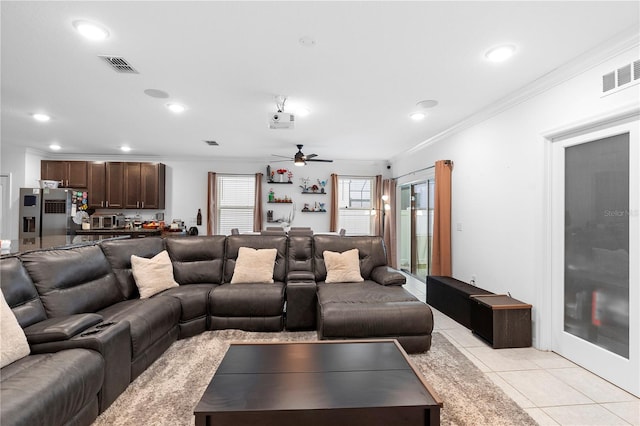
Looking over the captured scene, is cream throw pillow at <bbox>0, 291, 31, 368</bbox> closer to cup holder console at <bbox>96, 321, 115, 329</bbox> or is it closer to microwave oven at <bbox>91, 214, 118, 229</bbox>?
cup holder console at <bbox>96, 321, 115, 329</bbox>

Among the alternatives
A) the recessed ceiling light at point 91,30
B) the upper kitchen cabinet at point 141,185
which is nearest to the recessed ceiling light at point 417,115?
the recessed ceiling light at point 91,30

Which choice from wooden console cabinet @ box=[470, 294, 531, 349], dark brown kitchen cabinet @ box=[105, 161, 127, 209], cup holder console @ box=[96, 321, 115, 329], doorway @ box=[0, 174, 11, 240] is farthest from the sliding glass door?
doorway @ box=[0, 174, 11, 240]

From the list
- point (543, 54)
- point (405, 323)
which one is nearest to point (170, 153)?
point (405, 323)

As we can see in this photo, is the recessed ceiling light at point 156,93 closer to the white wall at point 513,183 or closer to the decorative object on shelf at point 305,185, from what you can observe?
the white wall at point 513,183

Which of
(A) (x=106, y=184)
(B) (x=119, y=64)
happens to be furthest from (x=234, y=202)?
(B) (x=119, y=64)

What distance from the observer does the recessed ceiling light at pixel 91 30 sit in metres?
2.13

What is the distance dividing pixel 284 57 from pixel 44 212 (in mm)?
6243

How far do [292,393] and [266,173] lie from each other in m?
6.18

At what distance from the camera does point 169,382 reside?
7.54ft

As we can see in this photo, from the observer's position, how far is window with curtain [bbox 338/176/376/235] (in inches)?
301

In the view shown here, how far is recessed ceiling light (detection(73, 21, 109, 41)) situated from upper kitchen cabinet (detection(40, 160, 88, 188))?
5452mm

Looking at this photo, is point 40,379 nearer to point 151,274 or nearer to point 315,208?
point 151,274

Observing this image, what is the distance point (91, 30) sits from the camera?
2.19 metres

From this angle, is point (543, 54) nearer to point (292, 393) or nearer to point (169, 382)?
point (292, 393)
